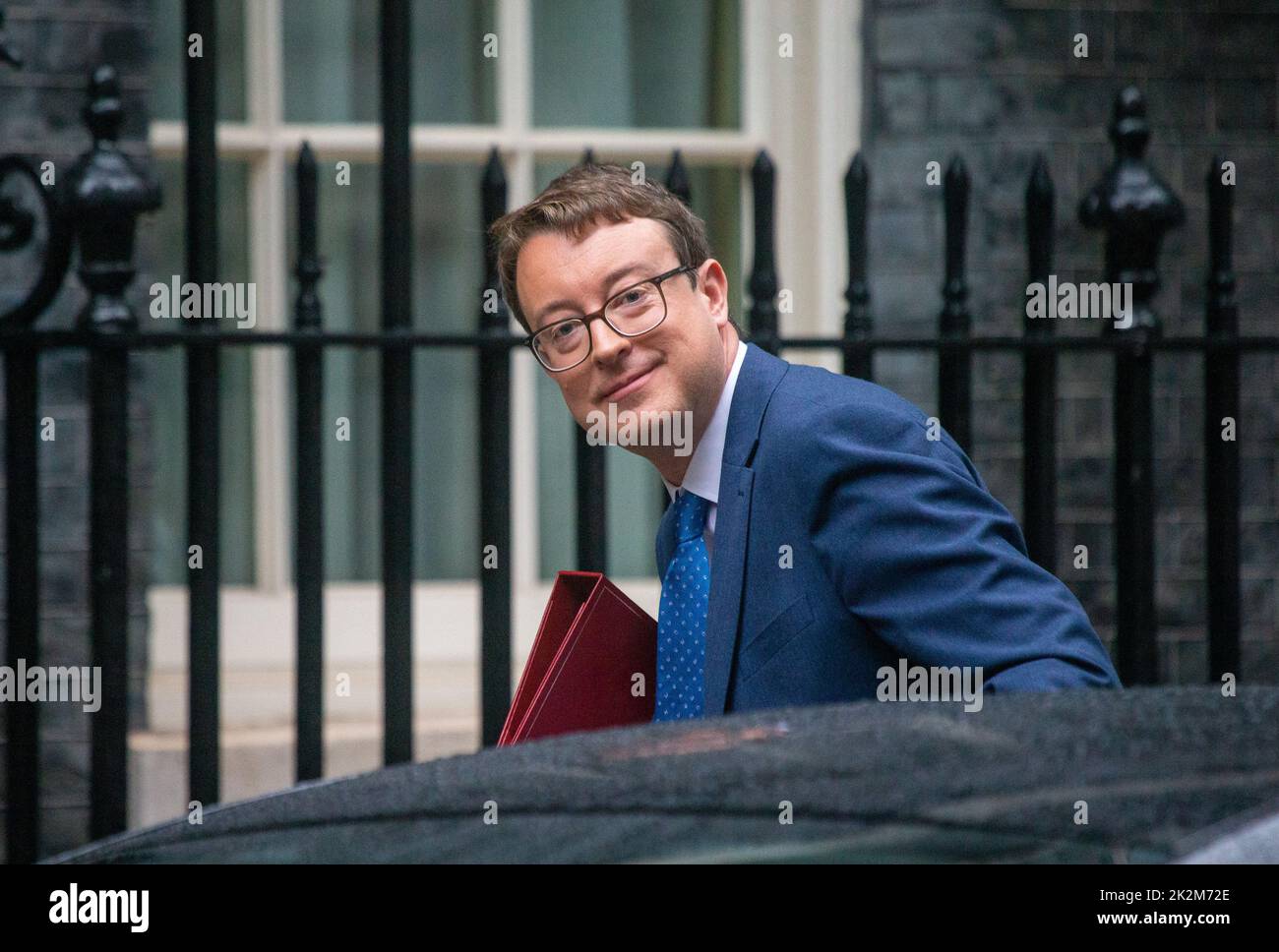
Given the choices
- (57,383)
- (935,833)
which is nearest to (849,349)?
(57,383)

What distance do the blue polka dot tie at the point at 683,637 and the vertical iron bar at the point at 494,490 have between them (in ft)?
4.14

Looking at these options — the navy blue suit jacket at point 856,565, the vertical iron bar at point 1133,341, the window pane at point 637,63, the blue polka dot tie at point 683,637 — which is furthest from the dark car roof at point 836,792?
the window pane at point 637,63

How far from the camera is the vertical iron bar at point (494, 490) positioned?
3867 mm

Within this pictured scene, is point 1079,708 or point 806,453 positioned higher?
point 806,453

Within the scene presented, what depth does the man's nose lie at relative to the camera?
2553 mm

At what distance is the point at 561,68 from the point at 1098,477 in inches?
87.1

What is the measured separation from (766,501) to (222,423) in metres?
3.26

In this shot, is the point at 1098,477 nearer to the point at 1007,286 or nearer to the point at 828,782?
the point at 1007,286

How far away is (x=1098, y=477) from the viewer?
554 centimetres

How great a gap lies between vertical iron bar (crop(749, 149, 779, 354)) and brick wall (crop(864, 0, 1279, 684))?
1.55 metres

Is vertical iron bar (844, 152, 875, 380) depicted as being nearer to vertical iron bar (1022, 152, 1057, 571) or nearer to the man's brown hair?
vertical iron bar (1022, 152, 1057, 571)

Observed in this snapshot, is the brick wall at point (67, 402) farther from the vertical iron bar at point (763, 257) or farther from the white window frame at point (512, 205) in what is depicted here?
the vertical iron bar at point (763, 257)

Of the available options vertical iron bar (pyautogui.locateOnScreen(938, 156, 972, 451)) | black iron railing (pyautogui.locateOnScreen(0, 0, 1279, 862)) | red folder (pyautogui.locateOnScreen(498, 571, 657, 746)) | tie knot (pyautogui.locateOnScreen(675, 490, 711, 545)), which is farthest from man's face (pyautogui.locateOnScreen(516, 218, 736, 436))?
vertical iron bar (pyautogui.locateOnScreen(938, 156, 972, 451))

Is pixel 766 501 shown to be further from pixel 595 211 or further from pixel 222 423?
pixel 222 423
